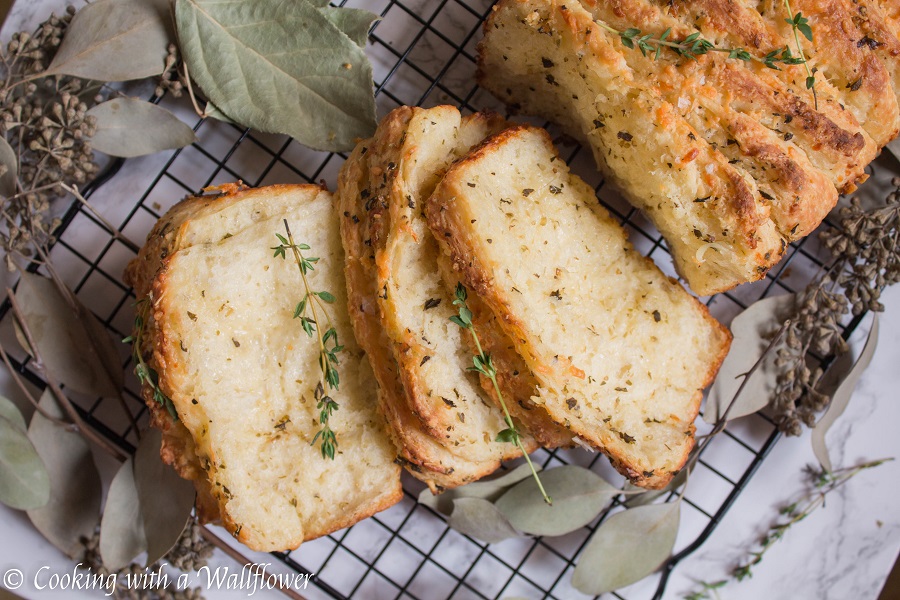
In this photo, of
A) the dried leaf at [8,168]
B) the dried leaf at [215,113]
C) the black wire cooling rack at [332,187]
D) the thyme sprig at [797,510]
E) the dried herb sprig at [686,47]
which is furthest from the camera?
the thyme sprig at [797,510]

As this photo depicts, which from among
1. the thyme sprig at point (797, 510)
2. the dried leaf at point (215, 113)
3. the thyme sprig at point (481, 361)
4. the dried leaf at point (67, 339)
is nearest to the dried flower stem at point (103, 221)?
the dried leaf at point (67, 339)

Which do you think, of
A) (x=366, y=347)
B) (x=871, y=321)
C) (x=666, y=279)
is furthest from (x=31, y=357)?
(x=871, y=321)

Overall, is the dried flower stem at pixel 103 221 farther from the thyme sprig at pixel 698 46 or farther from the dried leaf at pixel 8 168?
the thyme sprig at pixel 698 46

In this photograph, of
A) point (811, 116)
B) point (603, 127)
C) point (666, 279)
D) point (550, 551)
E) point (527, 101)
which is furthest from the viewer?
point (550, 551)

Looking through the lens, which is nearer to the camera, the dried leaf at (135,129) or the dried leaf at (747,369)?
the dried leaf at (135,129)

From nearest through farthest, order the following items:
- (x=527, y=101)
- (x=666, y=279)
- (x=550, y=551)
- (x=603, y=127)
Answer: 1. (x=603, y=127)
2. (x=666, y=279)
3. (x=527, y=101)
4. (x=550, y=551)

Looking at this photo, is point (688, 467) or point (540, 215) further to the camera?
point (688, 467)

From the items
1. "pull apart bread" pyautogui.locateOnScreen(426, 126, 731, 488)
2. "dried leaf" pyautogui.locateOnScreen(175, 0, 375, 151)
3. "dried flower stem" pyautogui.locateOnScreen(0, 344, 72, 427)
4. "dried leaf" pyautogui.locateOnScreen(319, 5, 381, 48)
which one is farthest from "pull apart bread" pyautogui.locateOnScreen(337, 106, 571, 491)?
"dried flower stem" pyautogui.locateOnScreen(0, 344, 72, 427)

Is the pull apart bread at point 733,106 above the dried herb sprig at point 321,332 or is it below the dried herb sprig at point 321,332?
above

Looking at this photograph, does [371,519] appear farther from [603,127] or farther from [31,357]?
[603,127]
